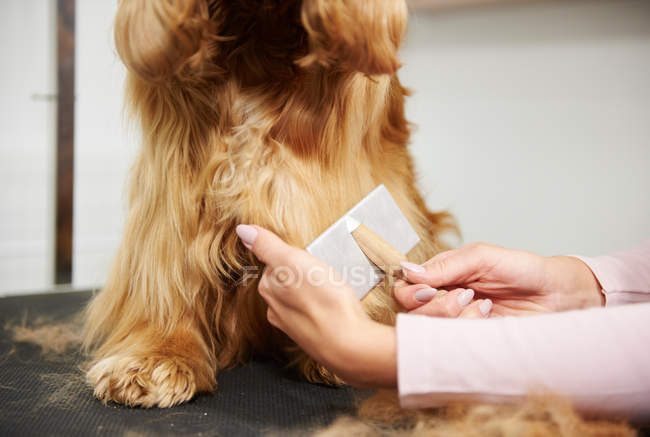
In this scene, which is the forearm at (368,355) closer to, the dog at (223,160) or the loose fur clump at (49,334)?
the dog at (223,160)

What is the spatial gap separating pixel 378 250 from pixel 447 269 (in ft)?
0.39

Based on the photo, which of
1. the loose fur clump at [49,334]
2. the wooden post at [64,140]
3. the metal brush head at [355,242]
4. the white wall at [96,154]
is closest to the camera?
the metal brush head at [355,242]

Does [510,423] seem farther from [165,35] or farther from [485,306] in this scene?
[165,35]

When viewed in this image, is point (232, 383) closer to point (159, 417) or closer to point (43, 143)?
point (159, 417)

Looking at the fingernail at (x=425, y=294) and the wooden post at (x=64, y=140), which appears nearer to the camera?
the fingernail at (x=425, y=294)

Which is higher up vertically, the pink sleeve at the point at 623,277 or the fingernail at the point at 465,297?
the pink sleeve at the point at 623,277

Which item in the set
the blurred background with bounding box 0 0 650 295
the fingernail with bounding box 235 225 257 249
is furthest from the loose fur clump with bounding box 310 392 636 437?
the blurred background with bounding box 0 0 650 295

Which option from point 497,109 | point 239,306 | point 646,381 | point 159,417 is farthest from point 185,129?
point 497,109

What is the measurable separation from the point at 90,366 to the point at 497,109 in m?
1.92

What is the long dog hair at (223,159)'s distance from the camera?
2.26 ft

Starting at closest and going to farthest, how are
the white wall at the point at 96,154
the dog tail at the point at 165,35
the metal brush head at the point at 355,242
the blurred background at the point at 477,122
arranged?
the dog tail at the point at 165,35 → the metal brush head at the point at 355,242 → the blurred background at the point at 477,122 → the white wall at the point at 96,154

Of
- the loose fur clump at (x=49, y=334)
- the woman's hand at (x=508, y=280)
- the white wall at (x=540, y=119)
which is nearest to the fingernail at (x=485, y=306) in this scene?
the woman's hand at (x=508, y=280)

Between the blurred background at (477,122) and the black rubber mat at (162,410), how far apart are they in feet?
4.00

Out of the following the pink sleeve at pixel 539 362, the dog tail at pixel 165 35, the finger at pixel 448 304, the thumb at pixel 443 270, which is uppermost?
the dog tail at pixel 165 35
